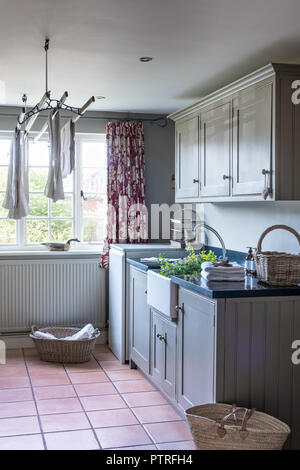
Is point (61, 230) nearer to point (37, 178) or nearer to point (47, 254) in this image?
point (47, 254)

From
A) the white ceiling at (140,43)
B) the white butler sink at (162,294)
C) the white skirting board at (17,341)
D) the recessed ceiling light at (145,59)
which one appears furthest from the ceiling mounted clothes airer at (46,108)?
the white skirting board at (17,341)

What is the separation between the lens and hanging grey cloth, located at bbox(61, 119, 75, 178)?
3732mm

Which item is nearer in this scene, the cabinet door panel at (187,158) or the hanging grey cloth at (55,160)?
the hanging grey cloth at (55,160)

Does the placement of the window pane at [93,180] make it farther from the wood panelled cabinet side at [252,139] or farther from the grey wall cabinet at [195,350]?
the grey wall cabinet at [195,350]

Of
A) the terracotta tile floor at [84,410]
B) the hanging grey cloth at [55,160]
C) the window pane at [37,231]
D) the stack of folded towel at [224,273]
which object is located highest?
the hanging grey cloth at [55,160]

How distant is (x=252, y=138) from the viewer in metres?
3.46

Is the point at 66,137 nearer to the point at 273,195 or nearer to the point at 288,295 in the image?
the point at 273,195

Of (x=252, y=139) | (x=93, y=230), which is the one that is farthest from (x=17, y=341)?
(x=252, y=139)

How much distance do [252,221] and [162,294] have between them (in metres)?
1.02

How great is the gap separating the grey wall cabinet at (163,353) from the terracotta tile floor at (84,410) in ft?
0.54

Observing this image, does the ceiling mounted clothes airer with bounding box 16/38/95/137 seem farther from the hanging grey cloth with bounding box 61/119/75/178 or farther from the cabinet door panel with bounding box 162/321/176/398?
the cabinet door panel with bounding box 162/321/176/398

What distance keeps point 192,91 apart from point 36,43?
5.43 ft

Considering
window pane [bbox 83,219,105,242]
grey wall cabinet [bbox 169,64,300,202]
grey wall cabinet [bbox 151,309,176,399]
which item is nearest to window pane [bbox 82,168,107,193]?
window pane [bbox 83,219,105,242]

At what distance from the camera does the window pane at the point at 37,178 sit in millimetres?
5523
